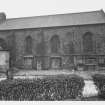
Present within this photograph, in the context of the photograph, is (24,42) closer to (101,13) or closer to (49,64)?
(49,64)

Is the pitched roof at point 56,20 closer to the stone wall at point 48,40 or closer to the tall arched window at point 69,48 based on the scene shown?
the stone wall at point 48,40

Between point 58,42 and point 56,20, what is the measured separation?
16.1ft

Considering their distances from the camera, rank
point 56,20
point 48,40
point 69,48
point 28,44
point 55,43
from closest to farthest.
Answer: point 69,48 < point 48,40 < point 55,43 < point 28,44 < point 56,20

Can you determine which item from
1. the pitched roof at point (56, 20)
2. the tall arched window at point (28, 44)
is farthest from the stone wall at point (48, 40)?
the pitched roof at point (56, 20)

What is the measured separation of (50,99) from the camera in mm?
9117

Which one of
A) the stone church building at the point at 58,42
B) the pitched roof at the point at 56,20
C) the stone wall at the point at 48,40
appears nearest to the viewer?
the stone church building at the point at 58,42

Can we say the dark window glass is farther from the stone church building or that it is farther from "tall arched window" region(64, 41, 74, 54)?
"tall arched window" region(64, 41, 74, 54)

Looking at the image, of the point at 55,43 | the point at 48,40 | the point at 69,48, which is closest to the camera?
the point at 69,48

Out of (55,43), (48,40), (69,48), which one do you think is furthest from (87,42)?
(48,40)

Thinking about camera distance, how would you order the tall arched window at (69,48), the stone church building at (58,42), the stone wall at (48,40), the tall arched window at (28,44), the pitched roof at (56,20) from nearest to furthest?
the stone church building at (58,42), the stone wall at (48,40), the tall arched window at (69,48), the pitched roof at (56,20), the tall arched window at (28,44)

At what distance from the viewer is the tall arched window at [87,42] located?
95.0 ft

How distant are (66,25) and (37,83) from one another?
2200 cm

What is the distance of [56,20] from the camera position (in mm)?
32719

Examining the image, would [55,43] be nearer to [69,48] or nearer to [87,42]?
[69,48]
